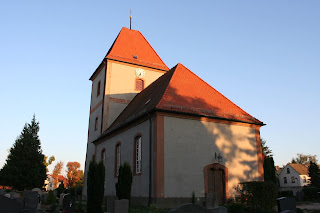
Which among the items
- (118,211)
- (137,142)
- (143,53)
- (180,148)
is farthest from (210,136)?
(143,53)

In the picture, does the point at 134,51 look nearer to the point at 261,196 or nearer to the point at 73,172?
the point at 261,196

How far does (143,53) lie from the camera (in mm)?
27047

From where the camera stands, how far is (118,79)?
2431 centimetres

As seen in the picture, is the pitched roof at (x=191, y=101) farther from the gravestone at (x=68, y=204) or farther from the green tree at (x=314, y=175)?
the green tree at (x=314, y=175)

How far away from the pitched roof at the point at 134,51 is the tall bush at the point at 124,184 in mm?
13820

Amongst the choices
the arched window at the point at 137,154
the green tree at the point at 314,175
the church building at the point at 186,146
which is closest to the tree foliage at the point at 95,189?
the church building at the point at 186,146

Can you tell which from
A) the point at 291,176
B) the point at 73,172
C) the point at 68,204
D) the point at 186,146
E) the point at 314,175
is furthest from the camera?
the point at 73,172

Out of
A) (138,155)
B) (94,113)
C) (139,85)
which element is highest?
(139,85)

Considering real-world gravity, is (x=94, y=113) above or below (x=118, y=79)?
below

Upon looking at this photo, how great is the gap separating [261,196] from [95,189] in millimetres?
7433

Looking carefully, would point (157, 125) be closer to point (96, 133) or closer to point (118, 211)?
point (118, 211)

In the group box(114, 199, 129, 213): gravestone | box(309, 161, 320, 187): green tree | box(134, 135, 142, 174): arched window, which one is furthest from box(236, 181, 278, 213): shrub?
box(309, 161, 320, 187): green tree

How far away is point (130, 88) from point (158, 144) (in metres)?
11.3

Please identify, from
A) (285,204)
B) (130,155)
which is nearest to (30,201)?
(130,155)
